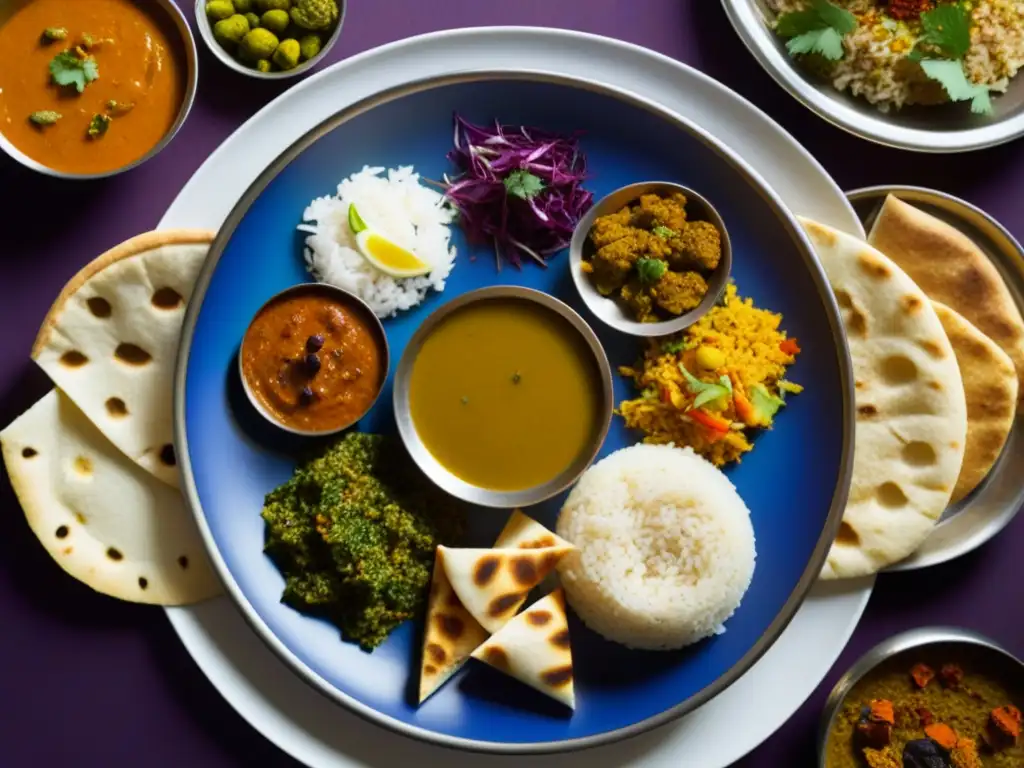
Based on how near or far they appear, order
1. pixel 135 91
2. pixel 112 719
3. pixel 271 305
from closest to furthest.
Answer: pixel 271 305, pixel 135 91, pixel 112 719

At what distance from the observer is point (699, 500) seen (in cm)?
319

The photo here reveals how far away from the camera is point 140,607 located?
349 centimetres

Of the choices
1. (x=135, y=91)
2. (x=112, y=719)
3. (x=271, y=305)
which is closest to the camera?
(x=271, y=305)

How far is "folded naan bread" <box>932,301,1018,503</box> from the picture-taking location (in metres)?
3.31

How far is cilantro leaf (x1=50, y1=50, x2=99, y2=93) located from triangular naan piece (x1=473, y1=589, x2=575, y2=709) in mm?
2459

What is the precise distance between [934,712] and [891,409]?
44.9 inches

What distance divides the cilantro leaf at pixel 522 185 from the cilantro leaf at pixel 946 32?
1.55 metres

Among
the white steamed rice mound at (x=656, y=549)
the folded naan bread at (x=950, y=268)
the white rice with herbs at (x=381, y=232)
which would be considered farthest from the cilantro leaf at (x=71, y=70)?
the folded naan bread at (x=950, y=268)

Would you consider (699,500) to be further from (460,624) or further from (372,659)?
(372,659)

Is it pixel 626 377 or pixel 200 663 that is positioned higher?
pixel 626 377

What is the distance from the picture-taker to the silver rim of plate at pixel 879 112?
3441mm

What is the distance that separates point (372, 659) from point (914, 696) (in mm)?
2004

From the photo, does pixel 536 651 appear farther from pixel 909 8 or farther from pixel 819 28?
pixel 909 8

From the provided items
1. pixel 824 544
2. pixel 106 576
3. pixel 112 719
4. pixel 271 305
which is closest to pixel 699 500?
pixel 824 544
